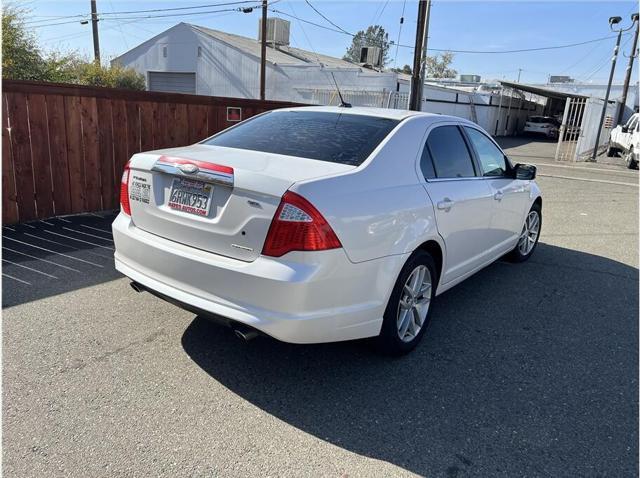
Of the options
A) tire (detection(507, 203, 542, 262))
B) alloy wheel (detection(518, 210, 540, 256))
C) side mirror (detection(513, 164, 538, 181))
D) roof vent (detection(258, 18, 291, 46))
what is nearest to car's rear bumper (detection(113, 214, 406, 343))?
side mirror (detection(513, 164, 538, 181))

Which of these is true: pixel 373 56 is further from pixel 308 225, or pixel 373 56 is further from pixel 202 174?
pixel 308 225

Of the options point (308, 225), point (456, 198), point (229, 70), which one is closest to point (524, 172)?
point (456, 198)

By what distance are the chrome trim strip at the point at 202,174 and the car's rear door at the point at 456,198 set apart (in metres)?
1.41

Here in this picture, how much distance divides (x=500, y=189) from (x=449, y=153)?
3.13ft

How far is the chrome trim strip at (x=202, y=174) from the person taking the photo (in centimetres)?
281

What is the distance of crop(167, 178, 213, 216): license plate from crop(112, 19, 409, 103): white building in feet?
70.7

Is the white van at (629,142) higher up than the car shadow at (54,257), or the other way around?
the white van at (629,142)

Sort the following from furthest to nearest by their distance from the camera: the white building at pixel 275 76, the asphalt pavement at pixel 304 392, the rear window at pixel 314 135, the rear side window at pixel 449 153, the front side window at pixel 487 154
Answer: the white building at pixel 275 76 < the front side window at pixel 487 154 < the rear side window at pixel 449 153 < the rear window at pixel 314 135 < the asphalt pavement at pixel 304 392

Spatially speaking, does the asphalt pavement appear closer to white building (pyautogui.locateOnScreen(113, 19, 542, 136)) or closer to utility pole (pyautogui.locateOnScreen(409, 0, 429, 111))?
utility pole (pyautogui.locateOnScreen(409, 0, 429, 111))

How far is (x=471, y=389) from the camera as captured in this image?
3.17m

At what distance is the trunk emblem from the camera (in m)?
2.93

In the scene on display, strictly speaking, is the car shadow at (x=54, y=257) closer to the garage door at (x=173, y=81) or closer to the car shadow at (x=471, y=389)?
the car shadow at (x=471, y=389)

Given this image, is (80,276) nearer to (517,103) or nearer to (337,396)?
(337,396)

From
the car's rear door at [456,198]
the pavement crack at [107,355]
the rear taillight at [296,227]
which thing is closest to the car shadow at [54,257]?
the pavement crack at [107,355]
